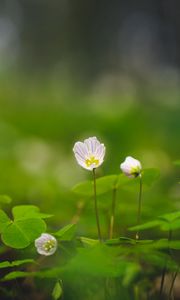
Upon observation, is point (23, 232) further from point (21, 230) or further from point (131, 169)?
point (131, 169)

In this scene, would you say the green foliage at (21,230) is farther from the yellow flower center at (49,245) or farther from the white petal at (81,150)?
the white petal at (81,150)

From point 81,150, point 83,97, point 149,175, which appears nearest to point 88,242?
point 81,150

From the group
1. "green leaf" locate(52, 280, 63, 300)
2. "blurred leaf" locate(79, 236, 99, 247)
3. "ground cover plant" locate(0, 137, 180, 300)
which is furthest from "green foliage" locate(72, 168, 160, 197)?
"green leaf" locate(52, 280, 63, 300)

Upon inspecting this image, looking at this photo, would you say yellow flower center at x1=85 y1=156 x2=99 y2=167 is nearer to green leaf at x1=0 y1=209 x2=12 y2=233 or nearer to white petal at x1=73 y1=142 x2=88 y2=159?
white petal at x1=73 y1=142 x2=88 y2=159

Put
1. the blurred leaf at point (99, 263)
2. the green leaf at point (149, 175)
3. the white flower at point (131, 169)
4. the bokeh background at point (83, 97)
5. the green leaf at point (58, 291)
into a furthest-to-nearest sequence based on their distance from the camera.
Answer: the bokeh background at point (83, 97)
the green leaf at point (149, 175)
the white flower at point (131, 169)
the green leaf at point (58, 291)
the blurred leaf at point (99, 263)

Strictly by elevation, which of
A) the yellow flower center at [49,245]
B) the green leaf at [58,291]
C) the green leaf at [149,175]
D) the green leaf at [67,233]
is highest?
the green leaf at [149,175]

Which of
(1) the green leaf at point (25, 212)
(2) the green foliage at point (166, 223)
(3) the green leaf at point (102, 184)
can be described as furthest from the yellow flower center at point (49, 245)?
(3) the green leaf at point (102, 184)

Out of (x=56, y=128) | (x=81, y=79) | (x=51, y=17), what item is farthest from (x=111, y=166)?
(x=51, y=17)
